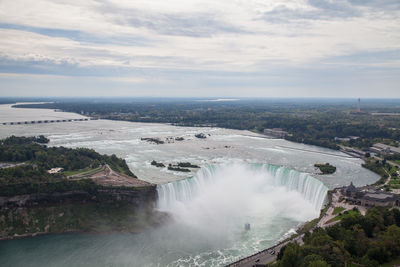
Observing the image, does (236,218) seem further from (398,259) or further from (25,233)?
(25,233)

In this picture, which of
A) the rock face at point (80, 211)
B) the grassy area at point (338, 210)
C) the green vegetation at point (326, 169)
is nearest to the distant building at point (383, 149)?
the green vegetation at point (326, 169)

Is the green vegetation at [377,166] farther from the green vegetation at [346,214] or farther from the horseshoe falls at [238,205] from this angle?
the green vegetation at [346,214]

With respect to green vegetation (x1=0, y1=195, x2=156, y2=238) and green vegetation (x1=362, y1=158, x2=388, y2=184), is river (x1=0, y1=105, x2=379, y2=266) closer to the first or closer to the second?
green vegetation (x1=362, y1=158, x2=388, y2=184)

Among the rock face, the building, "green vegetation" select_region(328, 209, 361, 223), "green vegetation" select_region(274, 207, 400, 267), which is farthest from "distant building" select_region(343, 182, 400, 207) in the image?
the rock face

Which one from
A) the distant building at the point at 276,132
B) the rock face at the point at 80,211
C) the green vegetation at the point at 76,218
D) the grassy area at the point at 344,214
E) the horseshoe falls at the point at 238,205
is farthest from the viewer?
the distant building at the point at 276,132

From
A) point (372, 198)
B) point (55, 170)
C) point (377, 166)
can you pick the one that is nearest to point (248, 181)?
point (372, 198)

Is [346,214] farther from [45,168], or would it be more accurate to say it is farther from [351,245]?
[45,168]

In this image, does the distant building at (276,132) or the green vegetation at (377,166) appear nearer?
the green vegetation at (377,166)
